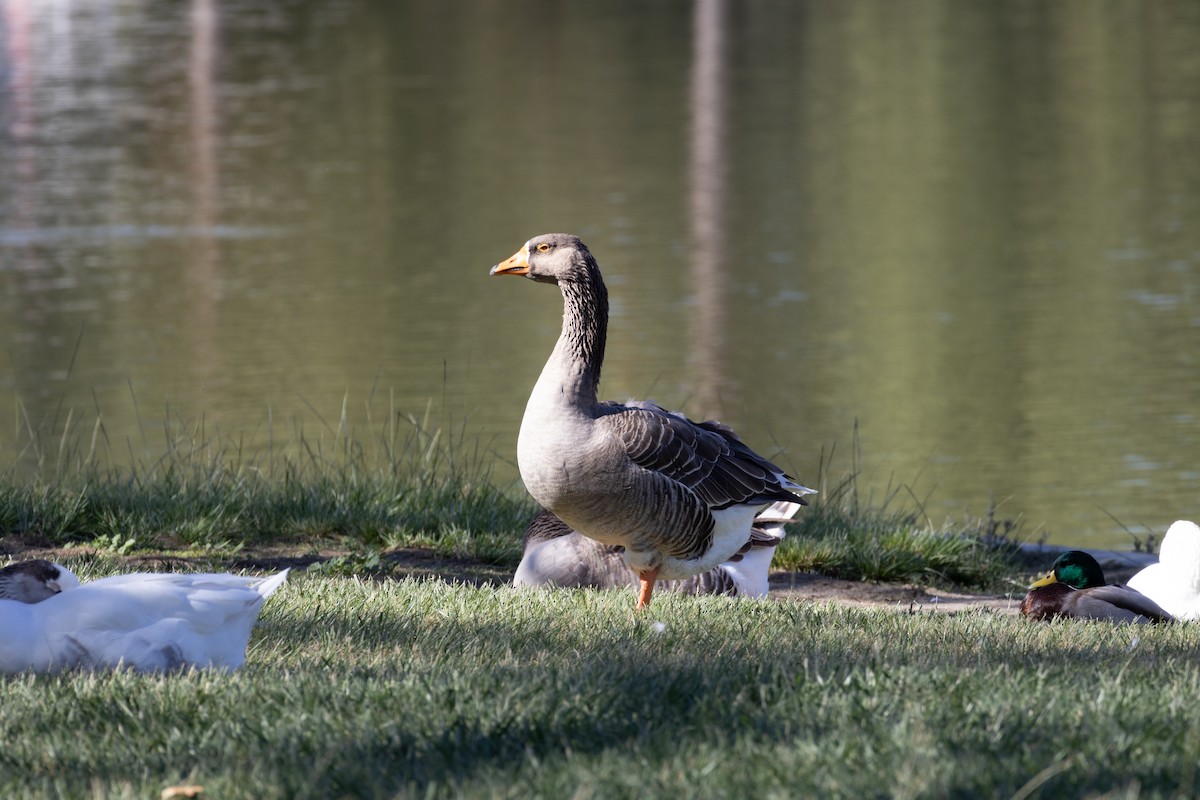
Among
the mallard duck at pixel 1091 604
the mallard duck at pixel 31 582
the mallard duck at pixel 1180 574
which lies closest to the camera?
the mallard duck at pixel 31 582

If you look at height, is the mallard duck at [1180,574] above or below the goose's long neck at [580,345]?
below

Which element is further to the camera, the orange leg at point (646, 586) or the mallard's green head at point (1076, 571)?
the mallard's green head at point (1076, 571)

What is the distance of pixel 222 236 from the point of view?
26.1 meters

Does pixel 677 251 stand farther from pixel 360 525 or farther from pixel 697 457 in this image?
pixel 697 457

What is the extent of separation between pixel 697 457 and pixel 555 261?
1076mm

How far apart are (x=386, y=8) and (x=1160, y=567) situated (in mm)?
62934

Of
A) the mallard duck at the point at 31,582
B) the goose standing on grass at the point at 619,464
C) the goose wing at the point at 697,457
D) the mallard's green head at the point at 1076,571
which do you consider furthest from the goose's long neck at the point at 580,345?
the mallard's green head at the point at 1076,571

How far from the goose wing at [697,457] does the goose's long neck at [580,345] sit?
0.54 feet

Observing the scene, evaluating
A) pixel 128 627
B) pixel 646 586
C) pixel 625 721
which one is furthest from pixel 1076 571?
pixel 128 627

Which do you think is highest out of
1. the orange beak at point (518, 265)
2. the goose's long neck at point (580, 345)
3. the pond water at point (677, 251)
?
the orange beak at point (518, 265)

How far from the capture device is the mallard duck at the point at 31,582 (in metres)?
5.55

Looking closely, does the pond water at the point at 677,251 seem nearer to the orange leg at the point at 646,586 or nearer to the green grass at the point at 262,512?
the green grass at the point at 262,512

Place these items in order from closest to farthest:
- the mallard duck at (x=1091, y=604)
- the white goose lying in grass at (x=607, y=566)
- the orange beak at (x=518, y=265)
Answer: the orange beak at (x=518, y=265) < the mallard duck at (x=1091, y=604) < the white goose lying in grass at (x=607, y=566)

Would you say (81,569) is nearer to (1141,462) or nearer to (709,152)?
(1141,462)
